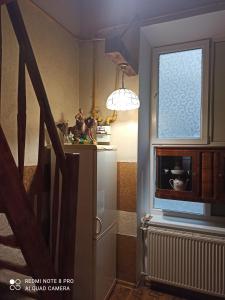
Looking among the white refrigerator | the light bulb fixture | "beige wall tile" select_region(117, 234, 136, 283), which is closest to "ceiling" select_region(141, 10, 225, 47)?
the light bulb fixture

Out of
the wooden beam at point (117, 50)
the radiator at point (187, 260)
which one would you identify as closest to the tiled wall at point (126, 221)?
the radiator at point (187, 260)

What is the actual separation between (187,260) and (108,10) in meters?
2.62

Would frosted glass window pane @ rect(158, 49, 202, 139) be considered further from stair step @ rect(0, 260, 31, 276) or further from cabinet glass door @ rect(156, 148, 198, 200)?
stair step @ rect(0, 260, 31, 276)

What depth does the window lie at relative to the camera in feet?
7.57

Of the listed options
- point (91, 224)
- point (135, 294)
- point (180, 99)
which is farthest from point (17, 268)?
point (180, 99)

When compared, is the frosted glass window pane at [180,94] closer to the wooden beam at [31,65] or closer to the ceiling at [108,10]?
the ceiling at [108,10]

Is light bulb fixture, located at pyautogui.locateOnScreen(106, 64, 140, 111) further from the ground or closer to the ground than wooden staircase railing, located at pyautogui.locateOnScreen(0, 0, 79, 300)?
further from the ground

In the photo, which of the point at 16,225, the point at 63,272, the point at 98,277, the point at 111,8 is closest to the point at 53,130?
the point at 16,225

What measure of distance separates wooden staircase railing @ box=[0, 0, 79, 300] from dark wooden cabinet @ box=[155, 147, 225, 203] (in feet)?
3.71

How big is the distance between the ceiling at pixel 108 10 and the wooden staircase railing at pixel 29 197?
3.55 ft

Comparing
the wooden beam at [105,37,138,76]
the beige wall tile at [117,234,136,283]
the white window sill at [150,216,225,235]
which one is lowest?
the beige wall tile at [117,234,136,283]

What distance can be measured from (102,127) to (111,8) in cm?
126

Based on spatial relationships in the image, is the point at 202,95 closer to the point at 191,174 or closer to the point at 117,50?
the point at 191,174

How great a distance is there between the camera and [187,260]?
2086mm
